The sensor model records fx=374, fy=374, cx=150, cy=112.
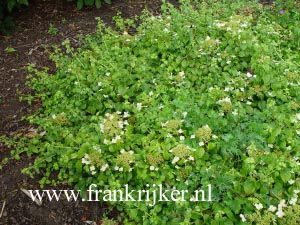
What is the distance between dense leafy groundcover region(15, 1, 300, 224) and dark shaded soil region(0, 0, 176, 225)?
0.17 metres

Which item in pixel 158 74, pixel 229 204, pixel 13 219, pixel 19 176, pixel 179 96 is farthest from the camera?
pixel 158 74

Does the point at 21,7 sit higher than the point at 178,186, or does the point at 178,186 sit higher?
the point at 21,7

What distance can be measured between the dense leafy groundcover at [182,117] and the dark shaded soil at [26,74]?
17 cm

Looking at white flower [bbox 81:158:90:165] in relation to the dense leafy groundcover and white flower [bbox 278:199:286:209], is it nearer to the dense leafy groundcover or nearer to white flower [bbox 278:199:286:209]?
the dense leafy groundcover

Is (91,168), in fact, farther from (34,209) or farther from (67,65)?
(67,65)

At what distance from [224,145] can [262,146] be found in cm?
31

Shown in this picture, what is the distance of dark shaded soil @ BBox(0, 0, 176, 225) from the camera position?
3.03 m

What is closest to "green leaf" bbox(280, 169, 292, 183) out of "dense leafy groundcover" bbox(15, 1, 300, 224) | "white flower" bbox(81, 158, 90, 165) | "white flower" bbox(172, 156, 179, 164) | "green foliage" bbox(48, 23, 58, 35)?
"dense leafy groundcover" bbox(15, 1, 300, 224)

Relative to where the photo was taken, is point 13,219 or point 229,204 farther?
point 13,219

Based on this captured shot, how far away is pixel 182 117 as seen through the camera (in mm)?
3344

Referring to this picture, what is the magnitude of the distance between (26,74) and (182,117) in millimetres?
2002

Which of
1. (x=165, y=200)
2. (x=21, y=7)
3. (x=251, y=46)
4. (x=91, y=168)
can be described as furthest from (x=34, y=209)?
(x=21, y=7)

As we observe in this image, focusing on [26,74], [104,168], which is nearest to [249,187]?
[104,168]

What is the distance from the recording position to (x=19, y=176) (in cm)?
323
